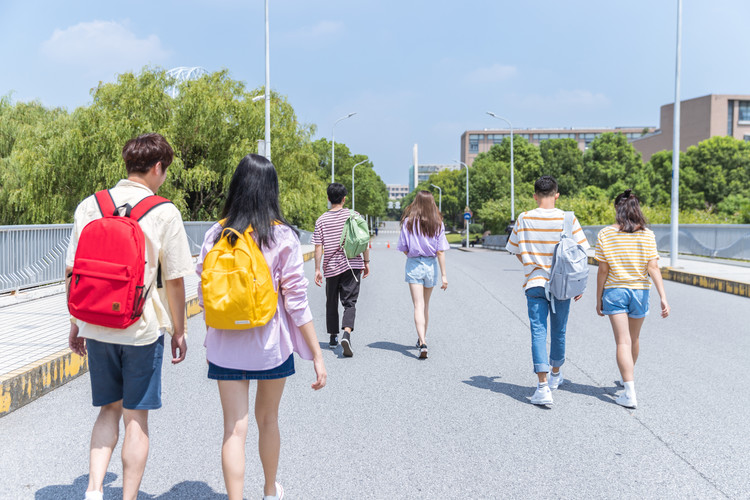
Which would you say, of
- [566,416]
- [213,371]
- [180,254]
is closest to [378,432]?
[566,416]

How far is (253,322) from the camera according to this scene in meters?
2.67

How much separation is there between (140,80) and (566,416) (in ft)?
84.0

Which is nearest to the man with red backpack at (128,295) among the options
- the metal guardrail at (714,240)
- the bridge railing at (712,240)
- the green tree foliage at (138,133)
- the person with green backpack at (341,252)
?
the person with green backpack at (341,252)

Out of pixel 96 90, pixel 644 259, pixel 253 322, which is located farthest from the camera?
pixel 96 90

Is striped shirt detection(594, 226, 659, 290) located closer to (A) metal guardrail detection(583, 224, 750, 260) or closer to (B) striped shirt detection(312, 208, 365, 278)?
(B) striped shirt detection(312, 208, 365, 278)

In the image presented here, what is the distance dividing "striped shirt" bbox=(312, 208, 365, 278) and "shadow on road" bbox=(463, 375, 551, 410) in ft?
6.50

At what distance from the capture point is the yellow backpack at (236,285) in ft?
8.68

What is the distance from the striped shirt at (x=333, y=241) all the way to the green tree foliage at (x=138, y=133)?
58.7 ft

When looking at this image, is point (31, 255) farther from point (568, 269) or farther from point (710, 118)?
point (710, 118)

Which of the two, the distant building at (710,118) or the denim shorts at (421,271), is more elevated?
the distant building at (710,118)

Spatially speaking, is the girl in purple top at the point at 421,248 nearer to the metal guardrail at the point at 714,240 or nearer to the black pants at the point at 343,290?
the black pants at the point at 343,290

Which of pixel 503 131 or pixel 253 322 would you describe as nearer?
pixel 253 322

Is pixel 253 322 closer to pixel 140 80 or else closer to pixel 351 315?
pixel 351 315

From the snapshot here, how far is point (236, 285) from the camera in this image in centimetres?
264
